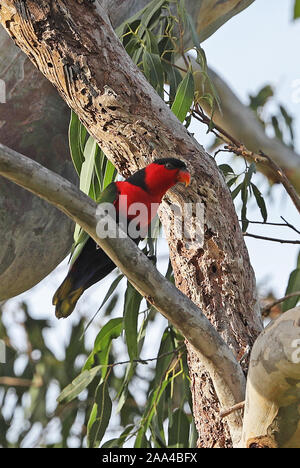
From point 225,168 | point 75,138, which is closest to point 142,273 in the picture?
point 75,138

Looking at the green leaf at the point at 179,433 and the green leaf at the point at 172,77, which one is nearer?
the green leaf at the point at 172,77

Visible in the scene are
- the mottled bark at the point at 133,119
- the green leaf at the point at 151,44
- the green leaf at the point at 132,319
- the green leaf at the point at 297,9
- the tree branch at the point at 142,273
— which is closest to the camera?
the green leaf at the point at 297,9

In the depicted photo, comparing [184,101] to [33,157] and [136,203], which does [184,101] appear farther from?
[33,157]

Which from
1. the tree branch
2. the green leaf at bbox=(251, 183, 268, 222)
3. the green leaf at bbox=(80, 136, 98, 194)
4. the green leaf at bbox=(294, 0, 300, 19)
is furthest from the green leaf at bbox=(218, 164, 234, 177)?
the green leaf at bbox=(294, 0, 300, 19)

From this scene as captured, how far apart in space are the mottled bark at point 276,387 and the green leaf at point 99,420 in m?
0.85

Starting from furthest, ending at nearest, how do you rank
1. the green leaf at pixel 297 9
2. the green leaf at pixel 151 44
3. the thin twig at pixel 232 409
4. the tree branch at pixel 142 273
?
1. the green leaf at pixel 151 44
2. the thin twig at pixel 232 409
3. the tree branch at pixel 142 273
4. the green leaf at pixel 297 9

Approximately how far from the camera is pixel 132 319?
1.80 m

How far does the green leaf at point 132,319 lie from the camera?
1753 mm

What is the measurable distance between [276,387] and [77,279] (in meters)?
0.82

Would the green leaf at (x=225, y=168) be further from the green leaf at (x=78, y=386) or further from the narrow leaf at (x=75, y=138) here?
the green leaf at (x=78, y=386)

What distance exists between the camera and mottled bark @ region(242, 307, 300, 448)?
3.37 ft

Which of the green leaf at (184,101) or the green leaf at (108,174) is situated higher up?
the green leaf at (184,101)

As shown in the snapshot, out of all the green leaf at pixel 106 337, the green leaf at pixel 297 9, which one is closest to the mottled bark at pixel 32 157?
the green leaf at pixel 106 337
